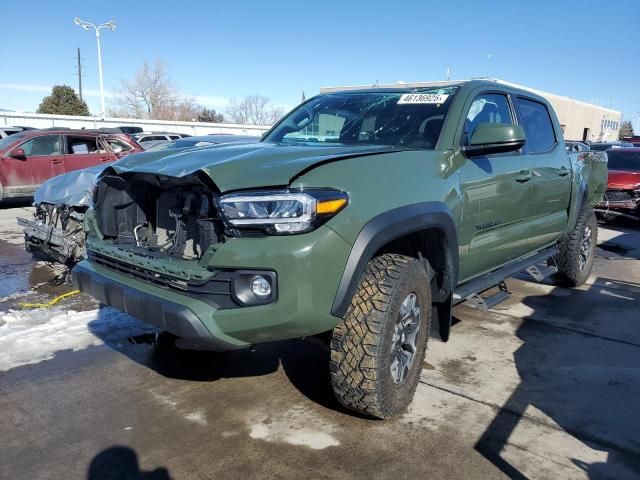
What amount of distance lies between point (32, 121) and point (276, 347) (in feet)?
101

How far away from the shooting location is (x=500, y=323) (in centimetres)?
483

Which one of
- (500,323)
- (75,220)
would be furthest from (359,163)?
(75,220)

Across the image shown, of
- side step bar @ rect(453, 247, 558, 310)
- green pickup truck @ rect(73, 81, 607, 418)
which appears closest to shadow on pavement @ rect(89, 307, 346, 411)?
green pickup truck @ rect(73, 81, 607, 418)

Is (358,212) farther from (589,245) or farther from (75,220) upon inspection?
(589,245)

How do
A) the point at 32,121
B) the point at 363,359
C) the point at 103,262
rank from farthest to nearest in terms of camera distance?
the point at 32,121 < the point at 103,262 < the point at 363,359

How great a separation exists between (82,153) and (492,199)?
1090 centimetres

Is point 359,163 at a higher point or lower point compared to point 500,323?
higher

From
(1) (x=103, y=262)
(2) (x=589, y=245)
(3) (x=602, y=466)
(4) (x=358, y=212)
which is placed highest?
(4) (x=358, y=212)

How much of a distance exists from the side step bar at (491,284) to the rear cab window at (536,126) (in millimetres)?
941

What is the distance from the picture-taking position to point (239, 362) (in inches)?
154

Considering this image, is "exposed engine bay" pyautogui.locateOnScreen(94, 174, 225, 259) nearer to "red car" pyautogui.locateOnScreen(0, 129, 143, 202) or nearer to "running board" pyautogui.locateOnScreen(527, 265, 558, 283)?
"running board" pyautogui.locateOnScreen(527, 265, 558, 283)

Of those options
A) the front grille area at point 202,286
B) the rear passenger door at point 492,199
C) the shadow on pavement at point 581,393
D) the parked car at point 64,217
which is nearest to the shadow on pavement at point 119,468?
the front grille area at point 202,286

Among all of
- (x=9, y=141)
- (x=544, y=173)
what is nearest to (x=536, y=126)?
(x=544, y=173)

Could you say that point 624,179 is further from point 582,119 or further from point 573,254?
point 582,119
